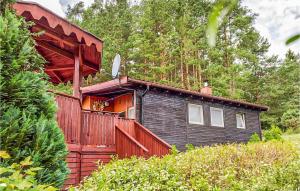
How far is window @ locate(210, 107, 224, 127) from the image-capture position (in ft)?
53.9

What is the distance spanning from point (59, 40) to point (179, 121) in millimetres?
8598

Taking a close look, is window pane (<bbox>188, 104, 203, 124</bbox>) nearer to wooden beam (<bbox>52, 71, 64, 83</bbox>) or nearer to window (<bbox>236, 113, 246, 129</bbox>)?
window (<bbox>236, 113, 246, 129</bbox>)

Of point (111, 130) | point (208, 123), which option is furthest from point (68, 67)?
point (208, 123)

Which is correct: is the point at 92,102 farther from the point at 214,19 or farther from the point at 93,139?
the point at 214,19

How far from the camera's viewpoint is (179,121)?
1474cm

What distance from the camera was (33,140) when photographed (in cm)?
355

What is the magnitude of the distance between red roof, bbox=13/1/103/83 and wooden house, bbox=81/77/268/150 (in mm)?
2893

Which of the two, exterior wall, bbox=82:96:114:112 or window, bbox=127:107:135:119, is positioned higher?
exterior wall, bbox=82:96:114:112

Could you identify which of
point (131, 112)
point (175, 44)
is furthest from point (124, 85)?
point (175, 44)

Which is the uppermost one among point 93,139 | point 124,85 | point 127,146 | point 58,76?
point 58,76

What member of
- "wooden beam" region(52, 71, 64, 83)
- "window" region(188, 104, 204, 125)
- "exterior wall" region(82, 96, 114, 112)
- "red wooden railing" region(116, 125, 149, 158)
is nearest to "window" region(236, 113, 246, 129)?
"window" region(188, 104, 204, 125)

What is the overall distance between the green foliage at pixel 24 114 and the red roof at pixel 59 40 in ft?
3.83

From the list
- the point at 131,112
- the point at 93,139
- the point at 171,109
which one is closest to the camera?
the point at 93,139

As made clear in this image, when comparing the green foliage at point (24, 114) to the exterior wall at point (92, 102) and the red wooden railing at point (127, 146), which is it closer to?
the red wooden railing at point (127, 146)
